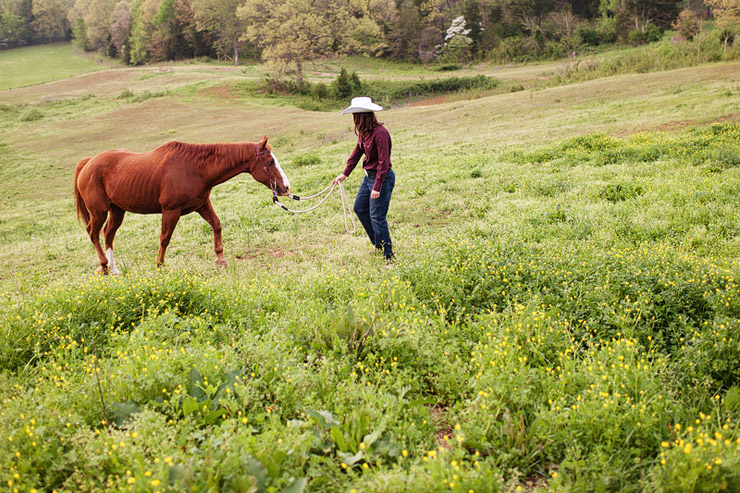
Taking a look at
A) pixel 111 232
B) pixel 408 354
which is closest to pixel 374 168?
pixel 408 354

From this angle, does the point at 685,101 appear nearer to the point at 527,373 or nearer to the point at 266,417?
the point at 527,373

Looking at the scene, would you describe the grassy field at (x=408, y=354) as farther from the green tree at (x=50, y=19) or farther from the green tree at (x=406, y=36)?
the green tree at (x=50, y=19)

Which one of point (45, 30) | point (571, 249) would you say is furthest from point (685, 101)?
point (45, 30)

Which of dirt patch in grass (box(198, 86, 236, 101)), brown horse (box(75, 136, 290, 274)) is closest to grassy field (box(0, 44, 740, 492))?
brown horse (box(75, 136, 290, 274))

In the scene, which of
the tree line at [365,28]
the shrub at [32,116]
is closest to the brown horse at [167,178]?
the shrub at [32,116]

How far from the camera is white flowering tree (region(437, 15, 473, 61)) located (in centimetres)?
7869

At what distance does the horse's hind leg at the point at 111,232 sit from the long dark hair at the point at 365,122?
4.57 meters

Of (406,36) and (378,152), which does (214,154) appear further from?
(406,36)

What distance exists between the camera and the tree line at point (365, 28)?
63.3 metres

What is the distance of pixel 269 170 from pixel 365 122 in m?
1.95

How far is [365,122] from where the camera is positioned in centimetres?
687

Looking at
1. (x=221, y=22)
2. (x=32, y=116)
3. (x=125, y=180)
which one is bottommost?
(x=125, y=180)

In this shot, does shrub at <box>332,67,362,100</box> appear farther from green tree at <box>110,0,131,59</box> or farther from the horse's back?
green tree at <box>110,0,131,59</box>

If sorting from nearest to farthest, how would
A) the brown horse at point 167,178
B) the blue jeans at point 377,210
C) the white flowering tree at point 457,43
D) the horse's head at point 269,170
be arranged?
the blue jeans at point 377,210 → the brown horse at point 167,178 → the horse's head at point 269,170 → the white flowering tree at point 457,43
